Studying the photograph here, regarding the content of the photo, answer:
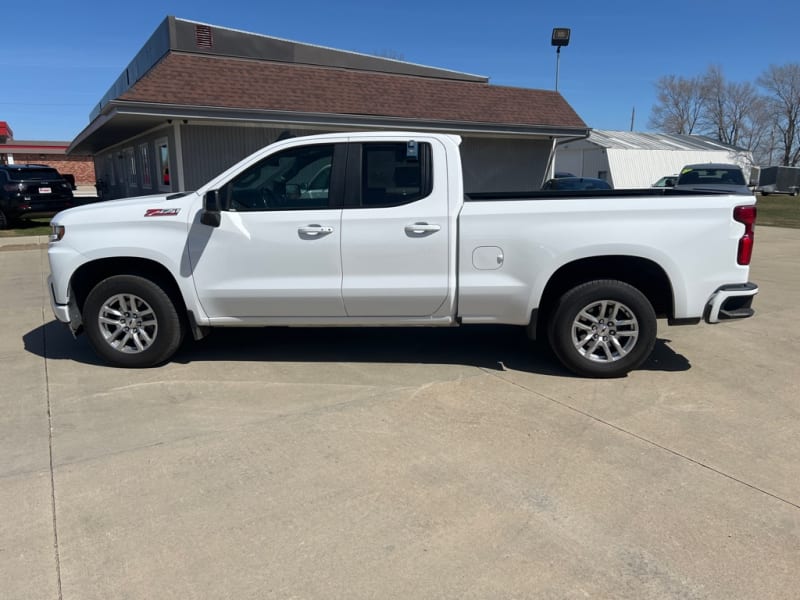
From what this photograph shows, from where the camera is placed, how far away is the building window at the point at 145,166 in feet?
60.0

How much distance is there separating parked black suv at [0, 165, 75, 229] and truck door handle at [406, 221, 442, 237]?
15.9 m

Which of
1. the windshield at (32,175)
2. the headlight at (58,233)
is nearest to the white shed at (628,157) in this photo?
the windshield at (32,175)

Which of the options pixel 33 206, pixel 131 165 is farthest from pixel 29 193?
pixel 131 165

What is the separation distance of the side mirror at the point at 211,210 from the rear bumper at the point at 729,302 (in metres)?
4.02

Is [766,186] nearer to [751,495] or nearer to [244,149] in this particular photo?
[244,149]

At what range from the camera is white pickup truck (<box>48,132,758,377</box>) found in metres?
4.91

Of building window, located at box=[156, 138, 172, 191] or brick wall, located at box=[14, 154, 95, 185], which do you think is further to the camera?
brick wall, located at box=[14, 154, 95, 185]

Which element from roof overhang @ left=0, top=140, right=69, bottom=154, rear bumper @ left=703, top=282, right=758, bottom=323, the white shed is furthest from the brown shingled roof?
roof overhang @ left=0, top=140, right=69, bottom=154

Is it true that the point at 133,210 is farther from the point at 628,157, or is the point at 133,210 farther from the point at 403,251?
the point at 628,157

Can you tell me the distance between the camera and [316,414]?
4.41m

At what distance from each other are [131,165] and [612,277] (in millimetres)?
19863

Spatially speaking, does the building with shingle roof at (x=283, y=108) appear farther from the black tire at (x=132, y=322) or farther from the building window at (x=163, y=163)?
the black tire at (x=132, y=322)

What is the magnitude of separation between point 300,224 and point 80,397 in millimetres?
2154

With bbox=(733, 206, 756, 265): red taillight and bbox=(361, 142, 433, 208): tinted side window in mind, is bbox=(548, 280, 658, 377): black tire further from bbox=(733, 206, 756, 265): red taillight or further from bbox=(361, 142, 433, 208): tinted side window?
bbox=(361, 142, 433, 208): tinted side window
